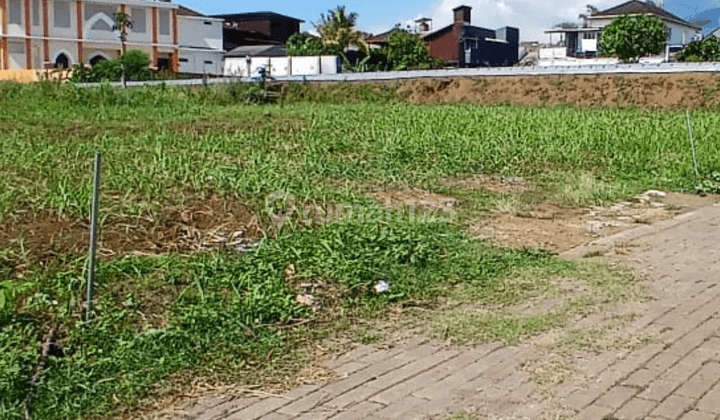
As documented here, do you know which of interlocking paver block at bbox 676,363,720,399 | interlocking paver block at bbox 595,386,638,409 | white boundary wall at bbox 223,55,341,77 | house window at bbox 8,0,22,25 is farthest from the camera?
house window at bbox 8,0,22,25

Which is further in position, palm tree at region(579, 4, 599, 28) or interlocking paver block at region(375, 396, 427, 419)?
palm tree at region(579, 4, 599, 28)

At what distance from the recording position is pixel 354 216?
675 centimetres

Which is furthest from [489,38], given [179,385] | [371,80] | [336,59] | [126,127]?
[179,385]

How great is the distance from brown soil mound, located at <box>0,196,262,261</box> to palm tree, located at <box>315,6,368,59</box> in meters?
47.2

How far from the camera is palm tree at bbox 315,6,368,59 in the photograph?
174ft

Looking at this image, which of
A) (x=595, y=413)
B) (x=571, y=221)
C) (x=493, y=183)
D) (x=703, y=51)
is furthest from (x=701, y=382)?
(x=703, y=51)

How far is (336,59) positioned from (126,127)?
3286 cm

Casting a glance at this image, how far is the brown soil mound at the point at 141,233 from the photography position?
516cm

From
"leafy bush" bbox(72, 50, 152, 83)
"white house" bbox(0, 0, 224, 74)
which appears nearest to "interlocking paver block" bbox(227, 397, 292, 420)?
"leafy bush" bbox(72, 50, 152, 83)

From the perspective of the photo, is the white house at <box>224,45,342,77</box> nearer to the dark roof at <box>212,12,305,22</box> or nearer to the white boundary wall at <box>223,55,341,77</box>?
the white boundary wall at <box>223,55,341,77</box>

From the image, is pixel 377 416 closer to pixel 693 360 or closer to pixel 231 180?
pixel 693 360

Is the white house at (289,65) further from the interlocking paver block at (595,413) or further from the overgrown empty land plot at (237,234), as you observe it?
the interlocking paver block at (595,413)

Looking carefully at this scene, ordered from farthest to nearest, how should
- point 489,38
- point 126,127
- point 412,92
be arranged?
point 489,38 → point 412,92 → point 126,127

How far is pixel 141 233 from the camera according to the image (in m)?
5.68
